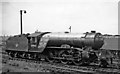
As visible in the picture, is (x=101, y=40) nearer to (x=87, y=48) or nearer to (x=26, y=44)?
(x=87, y=48)

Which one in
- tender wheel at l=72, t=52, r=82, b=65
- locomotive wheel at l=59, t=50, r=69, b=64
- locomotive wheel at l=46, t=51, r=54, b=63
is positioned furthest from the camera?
locomotive wheel at l=46, t=51, r=54, b=63

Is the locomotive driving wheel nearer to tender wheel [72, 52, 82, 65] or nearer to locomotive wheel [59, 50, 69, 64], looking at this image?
locomotive wheel [59, 50, 69, 64]

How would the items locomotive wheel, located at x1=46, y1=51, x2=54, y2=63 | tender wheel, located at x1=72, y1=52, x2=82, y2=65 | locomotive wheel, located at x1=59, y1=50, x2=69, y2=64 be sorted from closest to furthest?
tender wheel, located at x1=72, y1=52, x2=82, y2=65, locomotive wheel, located at x1=59, y1=50, x2=69, y2=64, locomotive wheel, located at x1=46, y1=51, x2=54, y2=63

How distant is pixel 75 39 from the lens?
15.9m

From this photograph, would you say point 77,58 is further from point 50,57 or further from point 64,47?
point 50,57

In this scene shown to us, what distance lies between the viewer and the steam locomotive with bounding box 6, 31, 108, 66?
15.0 metres

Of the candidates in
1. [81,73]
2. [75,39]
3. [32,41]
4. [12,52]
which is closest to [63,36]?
[75,39]

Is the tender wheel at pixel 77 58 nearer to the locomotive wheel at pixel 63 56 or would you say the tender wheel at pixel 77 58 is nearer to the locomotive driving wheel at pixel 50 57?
the locomotive wheel at pixel 63 56

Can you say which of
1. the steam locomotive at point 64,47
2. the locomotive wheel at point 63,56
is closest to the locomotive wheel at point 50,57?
the steam locomotive at point 64,47

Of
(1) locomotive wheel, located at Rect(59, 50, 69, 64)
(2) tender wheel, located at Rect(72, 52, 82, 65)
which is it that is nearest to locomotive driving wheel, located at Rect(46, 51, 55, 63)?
(1) locomotive wheel, located at Rect(59, 50, 69, 64)

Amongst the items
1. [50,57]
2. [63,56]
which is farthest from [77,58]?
[50,57]

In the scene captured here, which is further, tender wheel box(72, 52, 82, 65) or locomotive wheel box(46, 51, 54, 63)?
locomotive wheel box(46, 51, 54, 63)

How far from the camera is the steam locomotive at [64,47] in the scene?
15008mm

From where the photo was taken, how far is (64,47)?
52.5 feet
